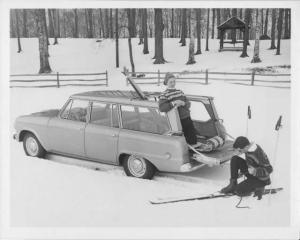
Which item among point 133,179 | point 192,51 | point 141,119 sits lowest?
point 133,179

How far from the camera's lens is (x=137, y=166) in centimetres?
386

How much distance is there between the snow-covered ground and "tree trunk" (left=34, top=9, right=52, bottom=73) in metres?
0.06

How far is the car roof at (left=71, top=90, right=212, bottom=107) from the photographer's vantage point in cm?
386

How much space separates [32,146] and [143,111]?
3.70ft

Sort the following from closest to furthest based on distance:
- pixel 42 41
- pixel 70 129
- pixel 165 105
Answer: pixel 165 105, pixel 70 129, pixel 42 41

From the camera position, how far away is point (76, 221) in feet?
13.3

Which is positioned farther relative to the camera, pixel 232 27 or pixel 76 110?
pixel 232 27

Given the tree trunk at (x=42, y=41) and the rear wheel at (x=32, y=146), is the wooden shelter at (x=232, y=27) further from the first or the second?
the rear wheel at (x=32, y=146)

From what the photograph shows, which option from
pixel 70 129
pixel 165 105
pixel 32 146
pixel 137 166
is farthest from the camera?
pixel 32 146

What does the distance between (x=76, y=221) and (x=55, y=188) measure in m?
0.37

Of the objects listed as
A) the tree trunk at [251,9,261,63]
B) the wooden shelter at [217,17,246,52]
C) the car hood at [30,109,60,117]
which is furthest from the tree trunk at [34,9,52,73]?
the tree trunk at [251,9,261,63]

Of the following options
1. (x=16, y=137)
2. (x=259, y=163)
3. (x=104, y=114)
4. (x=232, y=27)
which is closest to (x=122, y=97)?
(x=104, y=114)

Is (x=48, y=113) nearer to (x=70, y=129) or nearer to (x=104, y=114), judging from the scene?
(x=70, y=129)

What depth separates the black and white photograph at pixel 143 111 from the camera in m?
3.92
